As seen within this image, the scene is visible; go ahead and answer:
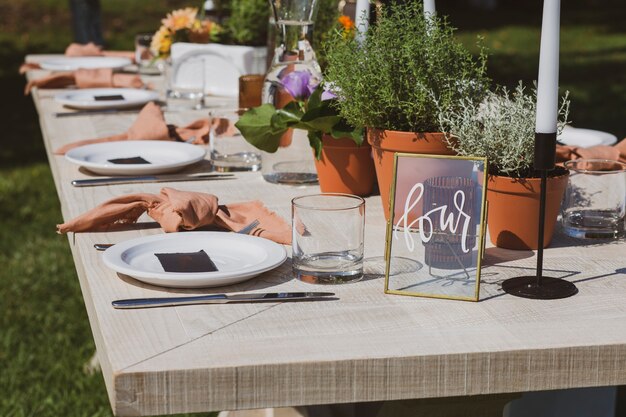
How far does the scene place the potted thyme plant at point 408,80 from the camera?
5.68 ft

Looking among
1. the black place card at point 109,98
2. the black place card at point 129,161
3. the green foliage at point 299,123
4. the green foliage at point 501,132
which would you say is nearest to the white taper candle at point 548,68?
the green foliage at point 501,132

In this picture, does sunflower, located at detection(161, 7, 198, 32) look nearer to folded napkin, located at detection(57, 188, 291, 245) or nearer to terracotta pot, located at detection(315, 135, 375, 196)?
terracotta pot, located at detection(315, 135, 375, 196)

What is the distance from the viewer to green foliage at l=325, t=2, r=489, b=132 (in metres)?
1.73

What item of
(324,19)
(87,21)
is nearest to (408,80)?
(324,19)

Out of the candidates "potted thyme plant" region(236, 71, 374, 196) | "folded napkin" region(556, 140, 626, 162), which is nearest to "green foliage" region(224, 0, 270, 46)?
"potted thyme plant" region(236, 71, 374, 196)

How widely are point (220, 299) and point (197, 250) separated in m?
0.25

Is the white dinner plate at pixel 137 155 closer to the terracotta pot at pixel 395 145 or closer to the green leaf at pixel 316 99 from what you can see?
the green leaf at pixel 316 99

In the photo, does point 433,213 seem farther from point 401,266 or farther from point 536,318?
point 536,318

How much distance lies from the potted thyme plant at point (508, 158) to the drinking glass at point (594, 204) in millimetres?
87

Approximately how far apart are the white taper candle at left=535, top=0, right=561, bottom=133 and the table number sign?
0.12 m

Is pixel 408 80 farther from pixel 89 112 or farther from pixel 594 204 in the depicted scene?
pixel 89 112

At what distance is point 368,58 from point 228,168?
70 centimetres

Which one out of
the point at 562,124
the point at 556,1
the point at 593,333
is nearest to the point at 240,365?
the point at 593,333

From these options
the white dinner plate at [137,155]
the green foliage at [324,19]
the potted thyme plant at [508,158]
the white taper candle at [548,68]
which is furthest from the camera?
the green foliage at [324,19]
